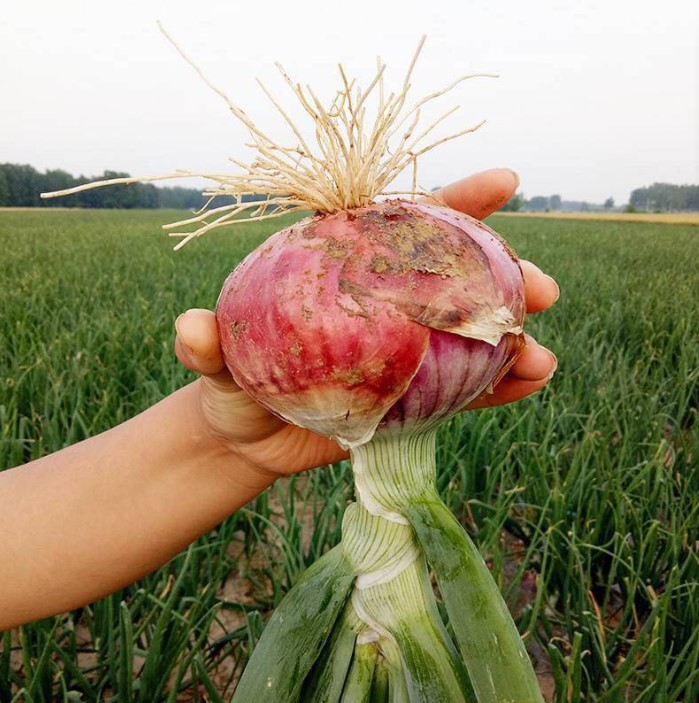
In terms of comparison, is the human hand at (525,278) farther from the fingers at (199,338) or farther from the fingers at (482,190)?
the fingers at (199,338)

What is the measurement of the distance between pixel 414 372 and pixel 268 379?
0.15 metres

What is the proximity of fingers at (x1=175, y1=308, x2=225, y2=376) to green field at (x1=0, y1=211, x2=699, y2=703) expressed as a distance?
0.41 metres

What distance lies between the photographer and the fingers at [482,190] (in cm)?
100

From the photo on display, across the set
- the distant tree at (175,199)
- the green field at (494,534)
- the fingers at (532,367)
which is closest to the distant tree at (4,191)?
the distant tree at (175,199)

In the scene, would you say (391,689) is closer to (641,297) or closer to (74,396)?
(74,396)

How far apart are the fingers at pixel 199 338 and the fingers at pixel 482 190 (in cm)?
47

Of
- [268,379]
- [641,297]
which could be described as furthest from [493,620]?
[641,297]

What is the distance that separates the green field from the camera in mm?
992

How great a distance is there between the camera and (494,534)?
1.23 m

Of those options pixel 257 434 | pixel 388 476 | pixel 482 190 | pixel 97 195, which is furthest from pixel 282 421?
pixel 97 195

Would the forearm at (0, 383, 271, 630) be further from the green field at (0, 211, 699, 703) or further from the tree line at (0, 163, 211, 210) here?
the tree line at (0, 163, 211, 210)

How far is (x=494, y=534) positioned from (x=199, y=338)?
0.82 m

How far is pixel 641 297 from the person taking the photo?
409cm

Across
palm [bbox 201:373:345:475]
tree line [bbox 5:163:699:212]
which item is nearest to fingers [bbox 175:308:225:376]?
palm [bbox 201:373:345:475]
